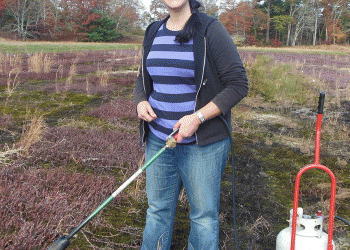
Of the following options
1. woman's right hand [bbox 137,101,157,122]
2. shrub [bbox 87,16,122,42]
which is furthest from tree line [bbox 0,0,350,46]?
woman's right hand [bbox 137,101,157,122]

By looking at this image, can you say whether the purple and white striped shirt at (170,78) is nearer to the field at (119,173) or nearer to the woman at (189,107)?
the woman at (189,107)

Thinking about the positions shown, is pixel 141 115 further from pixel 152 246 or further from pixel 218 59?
pixel 152 246

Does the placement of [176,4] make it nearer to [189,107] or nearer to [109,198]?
[189,107]

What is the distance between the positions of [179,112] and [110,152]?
2978 millimetres

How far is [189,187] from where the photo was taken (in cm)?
209

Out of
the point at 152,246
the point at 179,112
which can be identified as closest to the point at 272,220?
the point at 152,246

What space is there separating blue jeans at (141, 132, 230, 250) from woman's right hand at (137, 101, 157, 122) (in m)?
0.16

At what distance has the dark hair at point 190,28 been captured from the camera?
1896mm

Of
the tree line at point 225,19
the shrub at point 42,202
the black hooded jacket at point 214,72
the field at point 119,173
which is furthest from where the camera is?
the tree line at point 225,19

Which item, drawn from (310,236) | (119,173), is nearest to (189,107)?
(310,236)

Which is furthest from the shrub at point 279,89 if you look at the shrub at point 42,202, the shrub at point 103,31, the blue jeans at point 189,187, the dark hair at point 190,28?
the shrub at point 103,31

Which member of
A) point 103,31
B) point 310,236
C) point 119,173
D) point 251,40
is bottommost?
point 119,173

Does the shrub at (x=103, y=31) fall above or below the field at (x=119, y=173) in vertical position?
above

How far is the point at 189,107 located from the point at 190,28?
0.47 metres
